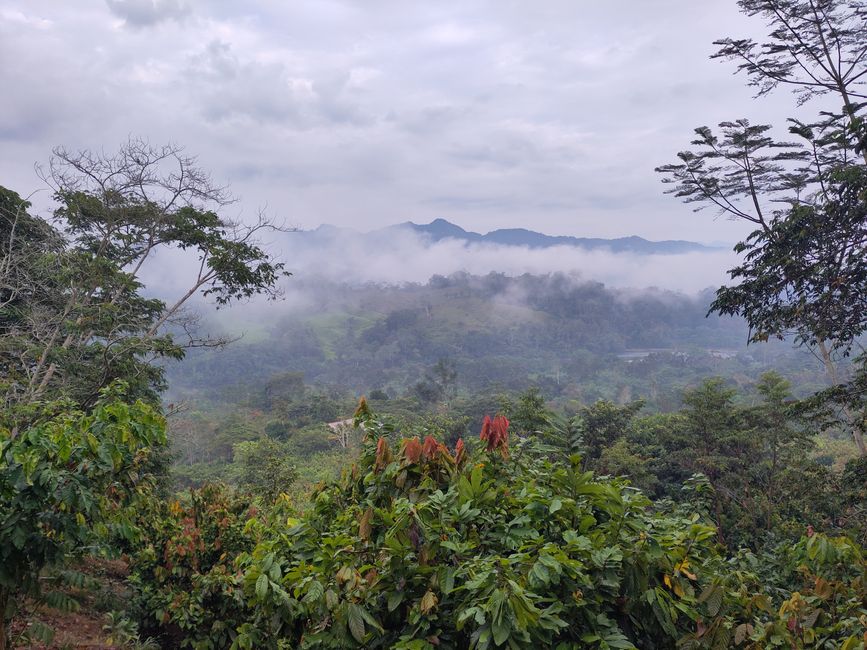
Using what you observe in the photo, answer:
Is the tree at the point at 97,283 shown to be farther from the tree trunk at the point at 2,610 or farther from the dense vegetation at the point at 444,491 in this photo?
the tree trunk at the point at 2,610

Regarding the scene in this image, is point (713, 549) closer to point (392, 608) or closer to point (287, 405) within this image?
point (392, 608)

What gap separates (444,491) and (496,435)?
362 mm

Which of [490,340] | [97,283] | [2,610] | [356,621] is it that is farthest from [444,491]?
[490,340]

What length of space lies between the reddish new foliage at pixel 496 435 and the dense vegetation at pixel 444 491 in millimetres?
11

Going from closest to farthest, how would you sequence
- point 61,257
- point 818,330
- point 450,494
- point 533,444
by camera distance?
1. point 450,494
2. point 533,444
3. point 818,330
4. point 61,257

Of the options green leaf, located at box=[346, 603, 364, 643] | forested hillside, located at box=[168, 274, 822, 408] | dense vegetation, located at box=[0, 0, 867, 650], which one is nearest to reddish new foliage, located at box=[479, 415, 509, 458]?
dense vegetation, located at box=[0, 0, 867, 650]

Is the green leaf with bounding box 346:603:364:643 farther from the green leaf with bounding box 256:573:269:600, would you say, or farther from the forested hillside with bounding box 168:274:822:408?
the forested hillside with bounding box 168:274:822:408

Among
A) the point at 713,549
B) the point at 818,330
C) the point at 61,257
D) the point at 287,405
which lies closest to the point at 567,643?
the point at 713,549

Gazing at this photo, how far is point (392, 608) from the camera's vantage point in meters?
1.86

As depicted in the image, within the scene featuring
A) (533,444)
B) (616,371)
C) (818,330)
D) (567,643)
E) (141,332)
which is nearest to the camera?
(567,643)

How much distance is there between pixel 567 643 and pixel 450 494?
658mm

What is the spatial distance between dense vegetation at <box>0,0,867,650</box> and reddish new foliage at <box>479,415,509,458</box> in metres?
0.01

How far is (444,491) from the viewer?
2479mm

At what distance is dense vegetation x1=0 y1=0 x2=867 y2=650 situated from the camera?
192cm
